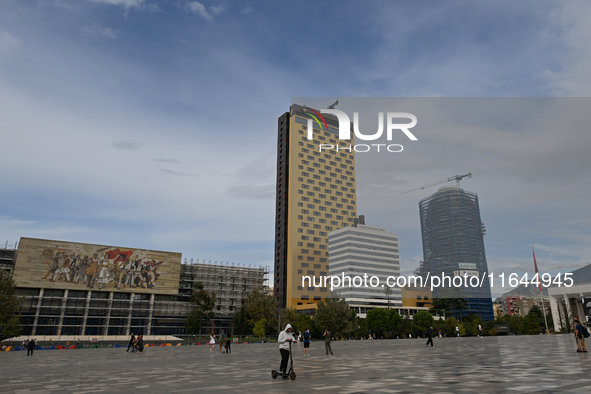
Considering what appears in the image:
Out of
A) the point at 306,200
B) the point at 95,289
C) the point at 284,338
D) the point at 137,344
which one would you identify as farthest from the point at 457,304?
the point at 284,338

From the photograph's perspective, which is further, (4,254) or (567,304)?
(4,254)

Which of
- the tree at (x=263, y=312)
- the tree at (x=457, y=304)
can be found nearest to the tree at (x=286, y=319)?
the tree at (x=263, y=312)

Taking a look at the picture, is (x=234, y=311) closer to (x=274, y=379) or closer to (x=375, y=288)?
(x=375, y=288)

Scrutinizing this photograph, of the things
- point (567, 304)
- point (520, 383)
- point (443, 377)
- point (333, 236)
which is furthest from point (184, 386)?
point (333, 236)

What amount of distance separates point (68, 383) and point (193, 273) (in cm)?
9438

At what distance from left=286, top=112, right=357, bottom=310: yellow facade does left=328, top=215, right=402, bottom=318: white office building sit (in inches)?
218

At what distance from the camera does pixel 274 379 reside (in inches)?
529

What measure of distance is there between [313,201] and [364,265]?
→ 92.7ft

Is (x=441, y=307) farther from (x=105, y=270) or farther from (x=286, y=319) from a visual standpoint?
(x=105, y=270)

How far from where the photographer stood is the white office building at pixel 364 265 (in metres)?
125

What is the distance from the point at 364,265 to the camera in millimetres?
131125

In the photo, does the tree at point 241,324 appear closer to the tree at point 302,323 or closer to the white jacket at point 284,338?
the tree at point 302,323

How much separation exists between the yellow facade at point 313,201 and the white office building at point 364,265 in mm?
5533

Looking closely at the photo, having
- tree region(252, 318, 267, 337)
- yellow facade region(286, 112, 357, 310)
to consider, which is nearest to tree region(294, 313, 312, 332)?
tree region(252, 318, 267, 337)
